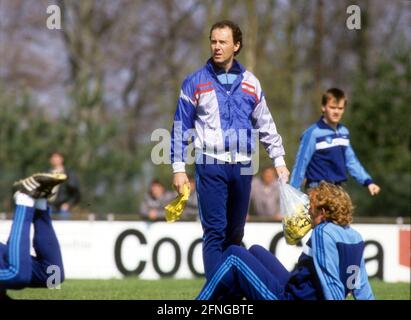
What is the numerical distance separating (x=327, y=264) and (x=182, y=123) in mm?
2099

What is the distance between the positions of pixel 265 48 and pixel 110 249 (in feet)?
57.3

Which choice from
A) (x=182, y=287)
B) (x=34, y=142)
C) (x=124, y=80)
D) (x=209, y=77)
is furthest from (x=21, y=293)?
(x=124, y=80)

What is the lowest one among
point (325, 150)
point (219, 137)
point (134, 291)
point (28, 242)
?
point (134, 291)

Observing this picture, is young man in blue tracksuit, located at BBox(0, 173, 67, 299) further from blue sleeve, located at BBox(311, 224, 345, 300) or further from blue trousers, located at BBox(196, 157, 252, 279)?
blue sleeve, located at BBox(311, 224, 345, 300)

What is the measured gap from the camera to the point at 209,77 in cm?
846

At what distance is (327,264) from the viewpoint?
6891 millimetres

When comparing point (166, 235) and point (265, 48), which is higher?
point (265, 48)

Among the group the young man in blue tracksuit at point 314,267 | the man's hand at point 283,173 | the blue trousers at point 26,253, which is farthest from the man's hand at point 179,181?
the blue trousers at point 26,253

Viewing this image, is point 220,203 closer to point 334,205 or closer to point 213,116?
point 213,116

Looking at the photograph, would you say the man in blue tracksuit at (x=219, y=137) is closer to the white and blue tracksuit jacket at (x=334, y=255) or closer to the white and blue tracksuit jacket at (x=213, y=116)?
the white and blue tracksuit jacket at (x=213, y=116)

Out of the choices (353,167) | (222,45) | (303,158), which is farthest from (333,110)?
(222,45)

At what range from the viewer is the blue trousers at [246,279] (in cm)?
714
